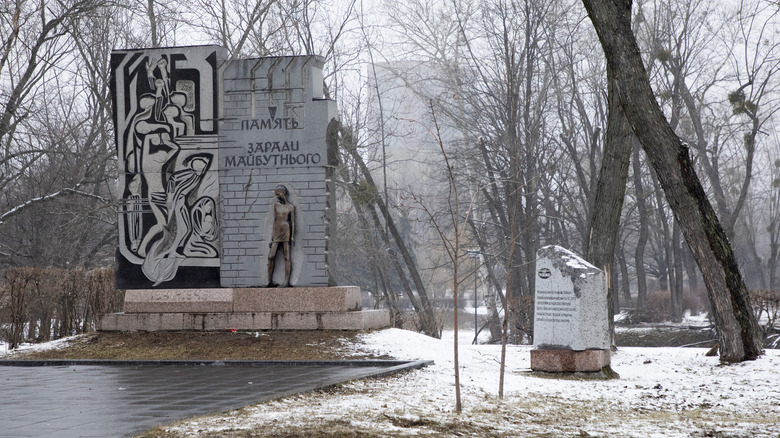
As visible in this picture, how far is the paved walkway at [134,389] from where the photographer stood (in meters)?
5.94

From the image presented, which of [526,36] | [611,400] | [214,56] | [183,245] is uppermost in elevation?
[526,36]

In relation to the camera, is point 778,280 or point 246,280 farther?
point 778,280

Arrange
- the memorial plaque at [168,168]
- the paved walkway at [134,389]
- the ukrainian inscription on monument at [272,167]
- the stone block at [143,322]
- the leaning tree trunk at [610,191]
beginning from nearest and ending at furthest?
the paved walkway at [134,389] < the ukrainian inscription on monument at [272,167] < the stone block at [143,322] < the memorial plaque at [168,168] < the leaning tree trunk at [610,191]

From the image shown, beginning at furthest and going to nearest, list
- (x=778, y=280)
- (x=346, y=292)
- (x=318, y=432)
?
(x=778, y=280), (x=346, y=292), (x=318, y=432)

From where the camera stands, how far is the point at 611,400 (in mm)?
8875

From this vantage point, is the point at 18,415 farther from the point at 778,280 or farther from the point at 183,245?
the point at 778,280

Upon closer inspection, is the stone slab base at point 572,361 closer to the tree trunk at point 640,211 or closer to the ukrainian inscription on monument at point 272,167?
the ukrainian inscription on monument at point 272,167

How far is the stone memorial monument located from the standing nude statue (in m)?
0.02

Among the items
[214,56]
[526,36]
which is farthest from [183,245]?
[526,36]

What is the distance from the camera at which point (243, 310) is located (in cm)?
1339

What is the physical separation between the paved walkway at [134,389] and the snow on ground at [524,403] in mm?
426

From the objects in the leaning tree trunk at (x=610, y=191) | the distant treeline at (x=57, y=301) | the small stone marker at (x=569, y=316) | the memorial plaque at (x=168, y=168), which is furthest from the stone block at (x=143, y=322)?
the leaning tree trunk at (x=610, y=191)

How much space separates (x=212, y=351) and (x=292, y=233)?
7.77ft

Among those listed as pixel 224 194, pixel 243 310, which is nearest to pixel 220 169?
pixel 224 194
